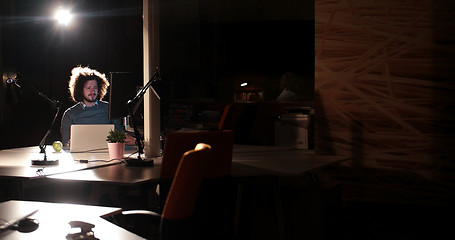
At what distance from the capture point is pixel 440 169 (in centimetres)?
452

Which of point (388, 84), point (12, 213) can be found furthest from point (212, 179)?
point (388, 84)

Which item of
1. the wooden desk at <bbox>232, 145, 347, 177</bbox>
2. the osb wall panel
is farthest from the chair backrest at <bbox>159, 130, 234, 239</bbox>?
the osb wall panel

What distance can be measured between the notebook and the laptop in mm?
1454

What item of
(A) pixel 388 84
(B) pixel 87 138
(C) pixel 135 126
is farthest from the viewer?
(A) pixel 388 84

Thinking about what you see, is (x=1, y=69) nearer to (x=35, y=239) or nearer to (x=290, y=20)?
(x=35, y=239)

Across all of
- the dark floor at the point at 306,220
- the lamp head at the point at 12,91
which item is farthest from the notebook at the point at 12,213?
the dark floor at the point at 306,220

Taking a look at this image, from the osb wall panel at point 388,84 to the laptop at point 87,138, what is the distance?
243 centimetres

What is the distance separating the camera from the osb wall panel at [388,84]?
450 centimetres

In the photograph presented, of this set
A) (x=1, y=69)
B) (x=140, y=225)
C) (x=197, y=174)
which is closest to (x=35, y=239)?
(x=197, y=174)

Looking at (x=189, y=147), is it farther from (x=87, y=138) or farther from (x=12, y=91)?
(x=12, y=91)

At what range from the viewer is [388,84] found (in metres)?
4.66

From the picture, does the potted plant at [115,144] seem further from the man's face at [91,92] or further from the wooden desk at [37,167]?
the man's face at [91,92]

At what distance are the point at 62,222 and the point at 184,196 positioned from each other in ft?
1.61

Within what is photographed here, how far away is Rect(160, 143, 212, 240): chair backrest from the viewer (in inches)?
56.6
